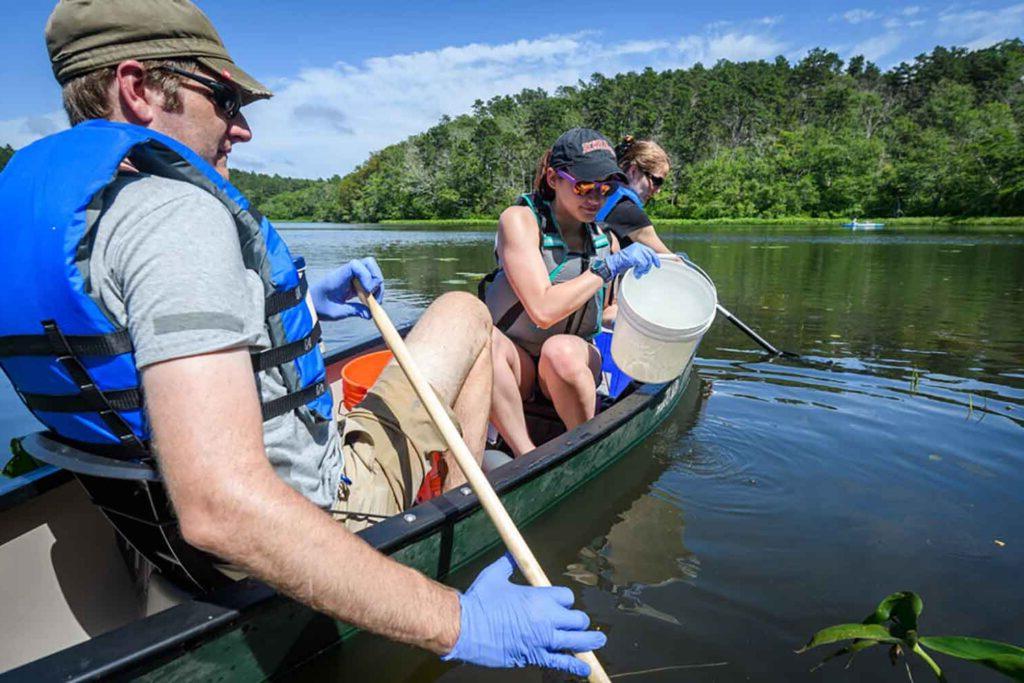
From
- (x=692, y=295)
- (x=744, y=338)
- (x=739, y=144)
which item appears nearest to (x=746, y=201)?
(x=739, y=144)

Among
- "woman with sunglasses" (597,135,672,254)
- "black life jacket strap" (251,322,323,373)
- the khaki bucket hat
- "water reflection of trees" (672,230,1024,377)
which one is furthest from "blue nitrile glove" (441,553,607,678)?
"water reflection of trees" (672,230,1024,377)

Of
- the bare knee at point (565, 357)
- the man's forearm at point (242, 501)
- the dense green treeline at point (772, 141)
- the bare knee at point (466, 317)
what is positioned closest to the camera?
the man's forearm at point (242, 501)

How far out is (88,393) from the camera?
4.39 feet

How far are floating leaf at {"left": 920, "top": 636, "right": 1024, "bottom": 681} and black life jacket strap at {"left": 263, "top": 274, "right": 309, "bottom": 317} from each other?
196 centimetres

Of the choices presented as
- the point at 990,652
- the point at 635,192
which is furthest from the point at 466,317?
the point at 635,192

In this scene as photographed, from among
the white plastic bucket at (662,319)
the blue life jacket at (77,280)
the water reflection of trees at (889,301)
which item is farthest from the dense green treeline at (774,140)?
the blue life jacket at (77,280)

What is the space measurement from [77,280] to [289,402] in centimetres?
54

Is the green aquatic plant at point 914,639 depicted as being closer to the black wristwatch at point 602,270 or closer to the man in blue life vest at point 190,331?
the man in blue life vest at point 190,331

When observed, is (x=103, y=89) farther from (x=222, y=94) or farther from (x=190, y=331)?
(x=190, y=331)

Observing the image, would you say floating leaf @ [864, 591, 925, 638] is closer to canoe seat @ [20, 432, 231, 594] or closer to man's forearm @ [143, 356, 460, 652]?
man's forearm @ [143, 356, 460, 652]

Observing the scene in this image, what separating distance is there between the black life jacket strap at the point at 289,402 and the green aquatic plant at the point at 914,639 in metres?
1.65

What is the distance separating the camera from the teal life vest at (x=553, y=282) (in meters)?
3.61

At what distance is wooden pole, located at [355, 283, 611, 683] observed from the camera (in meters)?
1.82

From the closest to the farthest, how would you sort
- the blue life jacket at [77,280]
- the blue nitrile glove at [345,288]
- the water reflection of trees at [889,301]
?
the blue life jacket at [77,280], the blue nitrile glove at [345,288], the water reflection of trees at [889,301]
